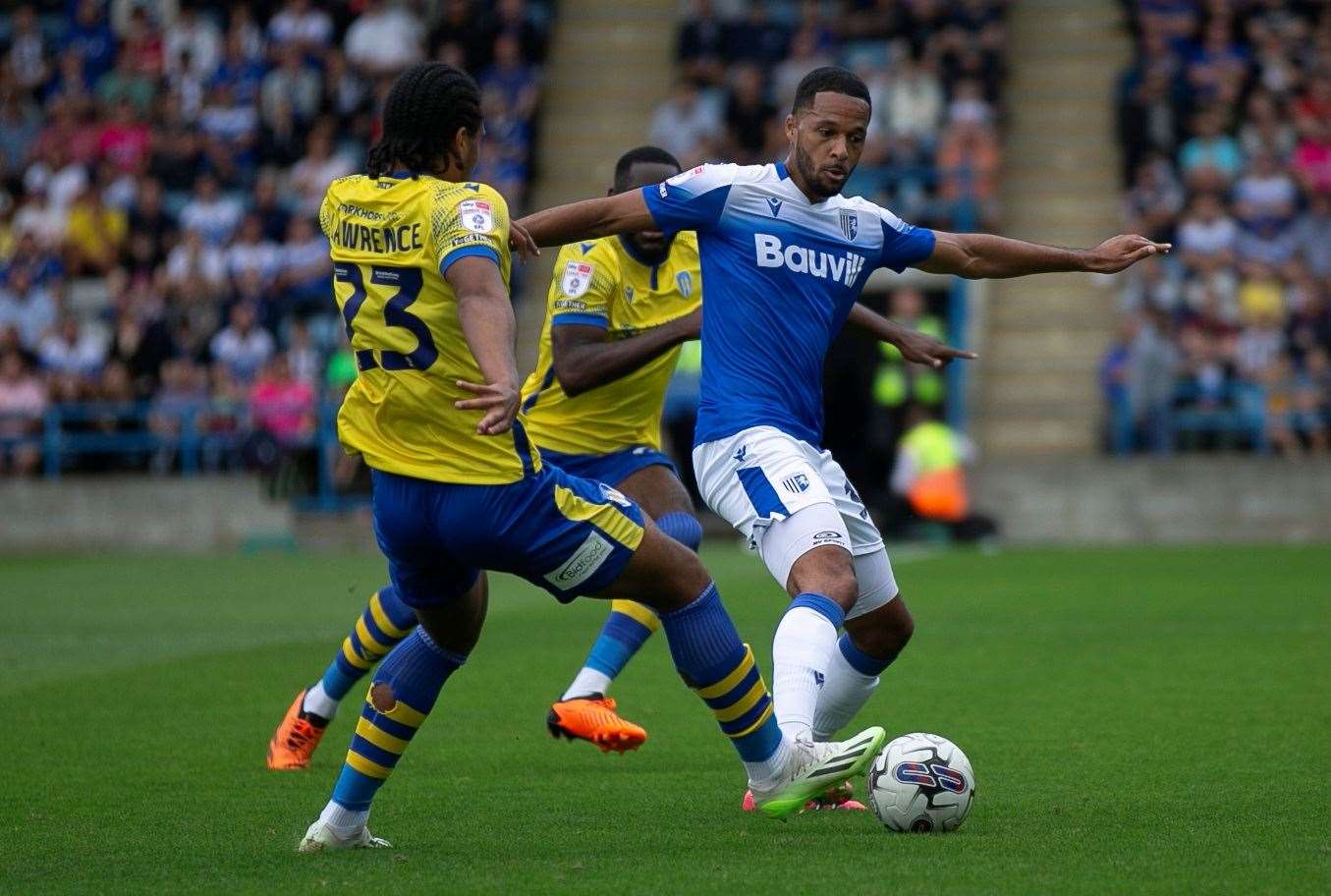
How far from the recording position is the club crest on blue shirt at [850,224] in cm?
690

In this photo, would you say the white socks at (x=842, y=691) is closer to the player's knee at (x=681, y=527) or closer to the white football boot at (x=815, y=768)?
the white football boot at (x=815, y=768)

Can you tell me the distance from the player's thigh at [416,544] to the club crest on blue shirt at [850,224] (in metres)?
1.83

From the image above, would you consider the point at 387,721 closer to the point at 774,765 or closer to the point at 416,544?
the point at 416,544

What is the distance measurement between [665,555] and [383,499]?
82cm

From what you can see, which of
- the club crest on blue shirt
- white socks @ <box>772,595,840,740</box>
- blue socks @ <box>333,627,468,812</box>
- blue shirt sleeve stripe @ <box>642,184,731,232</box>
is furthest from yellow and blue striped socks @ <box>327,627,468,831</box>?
the club crest on blue shirt

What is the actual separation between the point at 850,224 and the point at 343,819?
2593 mm

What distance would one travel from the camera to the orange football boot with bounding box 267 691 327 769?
7.75 metres

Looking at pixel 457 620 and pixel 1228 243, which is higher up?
pixel 1228 243

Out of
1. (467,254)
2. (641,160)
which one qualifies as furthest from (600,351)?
(467,254)

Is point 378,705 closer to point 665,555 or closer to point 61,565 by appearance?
point 665,555

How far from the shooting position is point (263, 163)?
24719 mm

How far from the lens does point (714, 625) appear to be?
6.00 metres

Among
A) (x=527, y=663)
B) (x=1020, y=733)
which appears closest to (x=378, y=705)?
(x=1020, y=733)

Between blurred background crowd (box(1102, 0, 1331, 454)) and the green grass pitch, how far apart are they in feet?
21.1
